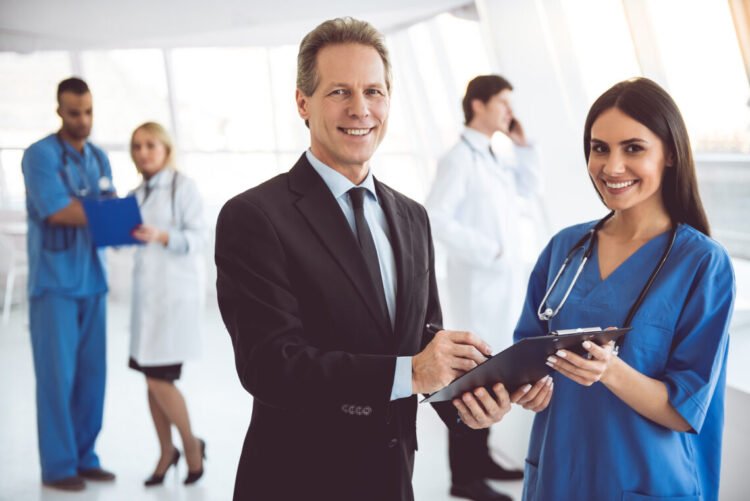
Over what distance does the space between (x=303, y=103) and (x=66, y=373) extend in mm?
2298

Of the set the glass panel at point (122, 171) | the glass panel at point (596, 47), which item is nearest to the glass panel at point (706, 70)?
the glass panel at point (596, 47)

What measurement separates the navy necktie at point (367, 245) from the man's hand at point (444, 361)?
144 mm

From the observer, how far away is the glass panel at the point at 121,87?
12.7ft

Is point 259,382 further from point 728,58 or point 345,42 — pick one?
point 728,58

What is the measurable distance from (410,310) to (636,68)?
2.70 m

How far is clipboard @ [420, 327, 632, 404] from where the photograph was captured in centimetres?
114

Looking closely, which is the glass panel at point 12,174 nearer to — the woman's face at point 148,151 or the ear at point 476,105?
the woman's face at point 148,151

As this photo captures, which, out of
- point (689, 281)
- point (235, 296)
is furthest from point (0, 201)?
point (689, 281)

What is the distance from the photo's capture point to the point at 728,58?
2.90m

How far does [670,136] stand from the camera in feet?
4.81

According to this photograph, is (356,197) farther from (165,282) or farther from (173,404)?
(173,404)

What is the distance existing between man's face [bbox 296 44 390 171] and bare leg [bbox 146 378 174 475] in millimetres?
2260

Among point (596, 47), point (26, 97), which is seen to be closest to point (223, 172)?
point (26, 97)

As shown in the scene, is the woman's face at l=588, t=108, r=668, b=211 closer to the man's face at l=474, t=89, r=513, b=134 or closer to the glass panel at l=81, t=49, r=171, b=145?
the man's face at l=474, t=89, r=513, b=134
